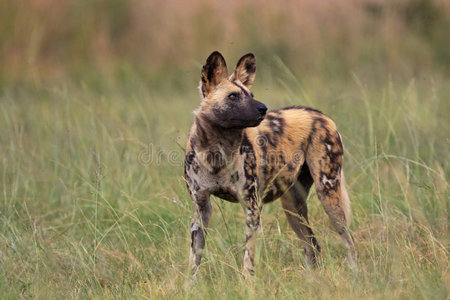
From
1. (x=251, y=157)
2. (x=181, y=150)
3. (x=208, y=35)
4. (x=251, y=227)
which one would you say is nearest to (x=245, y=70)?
(x=251, y=157)

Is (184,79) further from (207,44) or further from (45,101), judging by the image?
(45,101)

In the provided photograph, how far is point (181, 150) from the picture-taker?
544 cm

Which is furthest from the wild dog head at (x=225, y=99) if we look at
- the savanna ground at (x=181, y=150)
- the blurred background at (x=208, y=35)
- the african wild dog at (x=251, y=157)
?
the blurred background at (x=208, y=35)

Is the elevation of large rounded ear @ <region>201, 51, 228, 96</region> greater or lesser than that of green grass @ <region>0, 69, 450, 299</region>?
greater

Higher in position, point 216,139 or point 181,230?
point 216,139

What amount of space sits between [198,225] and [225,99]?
0.78 meters

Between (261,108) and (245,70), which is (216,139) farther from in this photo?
(245,70)

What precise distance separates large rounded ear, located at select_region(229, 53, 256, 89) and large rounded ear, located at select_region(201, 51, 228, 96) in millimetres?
140

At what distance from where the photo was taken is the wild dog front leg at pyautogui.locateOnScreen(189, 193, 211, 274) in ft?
12.8

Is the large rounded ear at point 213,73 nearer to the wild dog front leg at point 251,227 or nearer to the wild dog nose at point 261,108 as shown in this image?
the wild dog nose at point 261,108

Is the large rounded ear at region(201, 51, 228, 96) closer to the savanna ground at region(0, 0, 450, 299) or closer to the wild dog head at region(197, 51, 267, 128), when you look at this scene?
the wild dog head at region(197, 51, 267, 128)

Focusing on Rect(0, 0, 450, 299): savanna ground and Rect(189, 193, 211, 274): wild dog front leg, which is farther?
Rect(189, 193, 211, 274): wild dog front leg

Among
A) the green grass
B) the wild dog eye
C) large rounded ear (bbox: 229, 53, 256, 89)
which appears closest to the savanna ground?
the green grass

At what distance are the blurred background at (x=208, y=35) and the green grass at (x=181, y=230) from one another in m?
3.37
